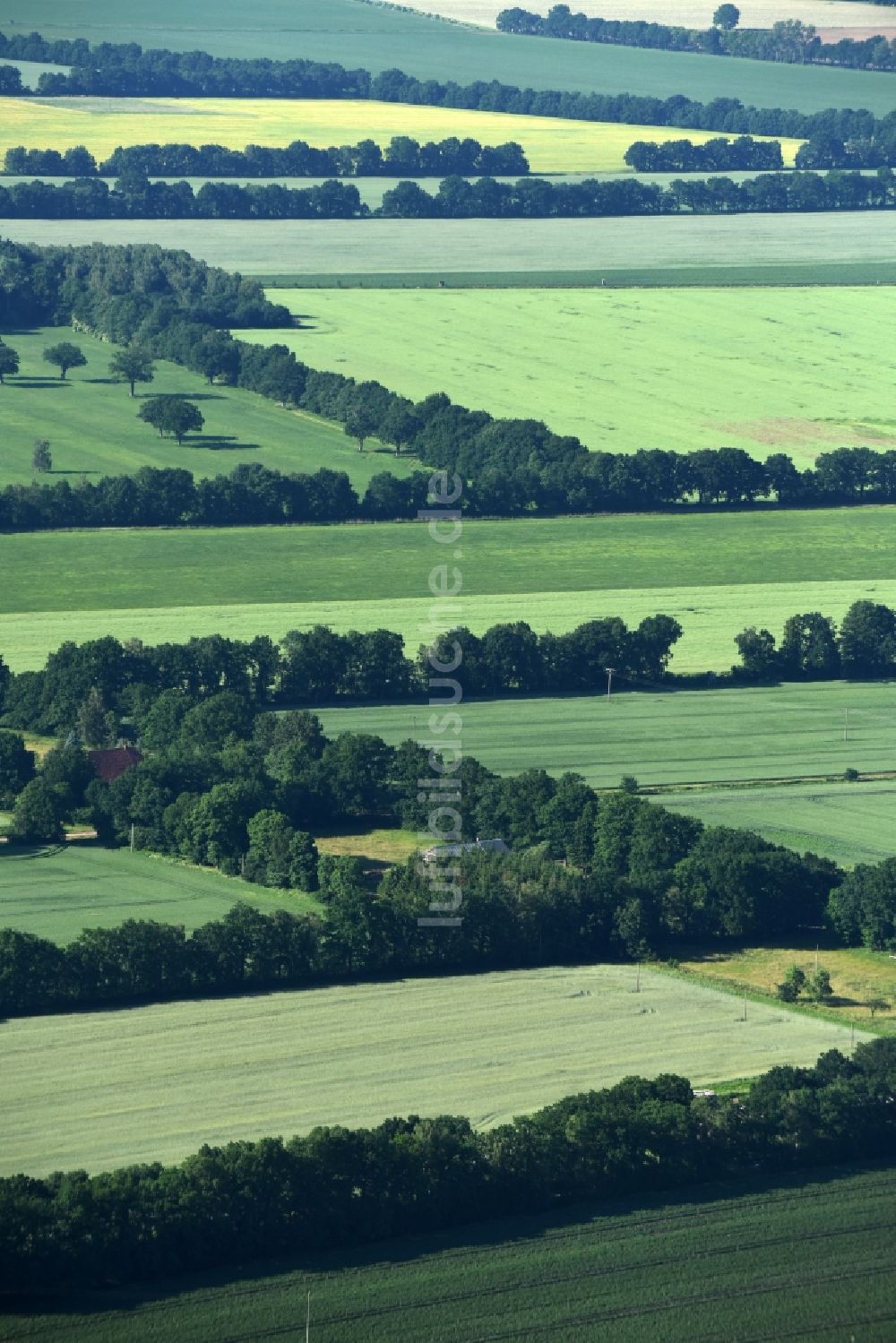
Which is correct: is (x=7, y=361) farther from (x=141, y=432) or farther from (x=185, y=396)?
(x=141, y=432)

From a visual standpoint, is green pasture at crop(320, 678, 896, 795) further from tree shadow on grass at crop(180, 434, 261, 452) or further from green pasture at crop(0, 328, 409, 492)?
tree shadow on grass at crop(180, 434, 261, 452)

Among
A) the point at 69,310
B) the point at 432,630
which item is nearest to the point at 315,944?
the point at 432,630

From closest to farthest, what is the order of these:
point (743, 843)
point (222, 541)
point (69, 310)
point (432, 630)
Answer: point (743, 843) → point (432, 630) → point (222, 541) → point (69, 310)

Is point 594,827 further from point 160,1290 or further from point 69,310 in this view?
point 69,310

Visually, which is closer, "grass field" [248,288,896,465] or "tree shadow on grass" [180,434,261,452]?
"tree shadow on grass" [180,434,261,452]

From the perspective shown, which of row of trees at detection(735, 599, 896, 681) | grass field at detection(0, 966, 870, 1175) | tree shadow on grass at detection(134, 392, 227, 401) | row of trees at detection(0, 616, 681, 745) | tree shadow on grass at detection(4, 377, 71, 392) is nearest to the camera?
grass field at detection(0, 966, 870, 1175)

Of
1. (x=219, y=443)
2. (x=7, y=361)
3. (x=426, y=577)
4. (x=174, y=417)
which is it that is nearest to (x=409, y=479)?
(x=426, y=577)

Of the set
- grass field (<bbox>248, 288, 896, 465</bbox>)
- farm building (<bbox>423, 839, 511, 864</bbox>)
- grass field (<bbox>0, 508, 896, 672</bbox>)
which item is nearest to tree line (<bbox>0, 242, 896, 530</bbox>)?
grass field (<bbox>0, 508, 896, 672</bbox>)
